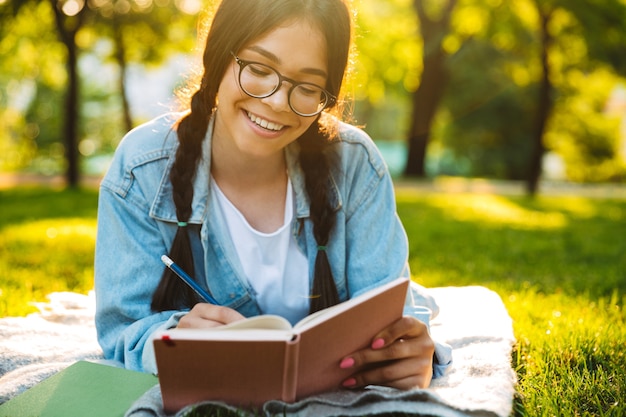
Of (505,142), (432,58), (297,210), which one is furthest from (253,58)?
(505,142)

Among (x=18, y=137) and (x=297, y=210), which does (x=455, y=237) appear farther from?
(x=18, y=137)

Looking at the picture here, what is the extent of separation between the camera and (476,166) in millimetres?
23844

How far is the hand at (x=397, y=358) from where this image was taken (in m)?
1.75

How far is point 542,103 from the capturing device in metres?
10.2

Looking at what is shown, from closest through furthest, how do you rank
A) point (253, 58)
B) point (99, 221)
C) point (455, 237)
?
point (253, 58), point (99, 221), point (455, 237)

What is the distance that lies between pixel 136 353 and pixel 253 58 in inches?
39.6

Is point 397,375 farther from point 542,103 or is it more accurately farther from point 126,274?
point 542,103

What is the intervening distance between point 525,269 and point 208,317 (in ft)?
10.9

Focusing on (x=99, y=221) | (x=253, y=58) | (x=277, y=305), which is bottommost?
(x=277, y=305)

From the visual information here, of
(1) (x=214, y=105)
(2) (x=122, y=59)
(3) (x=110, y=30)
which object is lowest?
(1) (x=214, y=105)

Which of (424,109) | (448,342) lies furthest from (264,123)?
(424,109)

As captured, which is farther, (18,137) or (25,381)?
(18,137)

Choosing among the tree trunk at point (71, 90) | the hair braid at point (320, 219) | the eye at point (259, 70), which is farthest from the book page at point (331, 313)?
the tree trunk at point (71, 90)

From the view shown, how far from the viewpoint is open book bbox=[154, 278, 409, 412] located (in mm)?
1474
